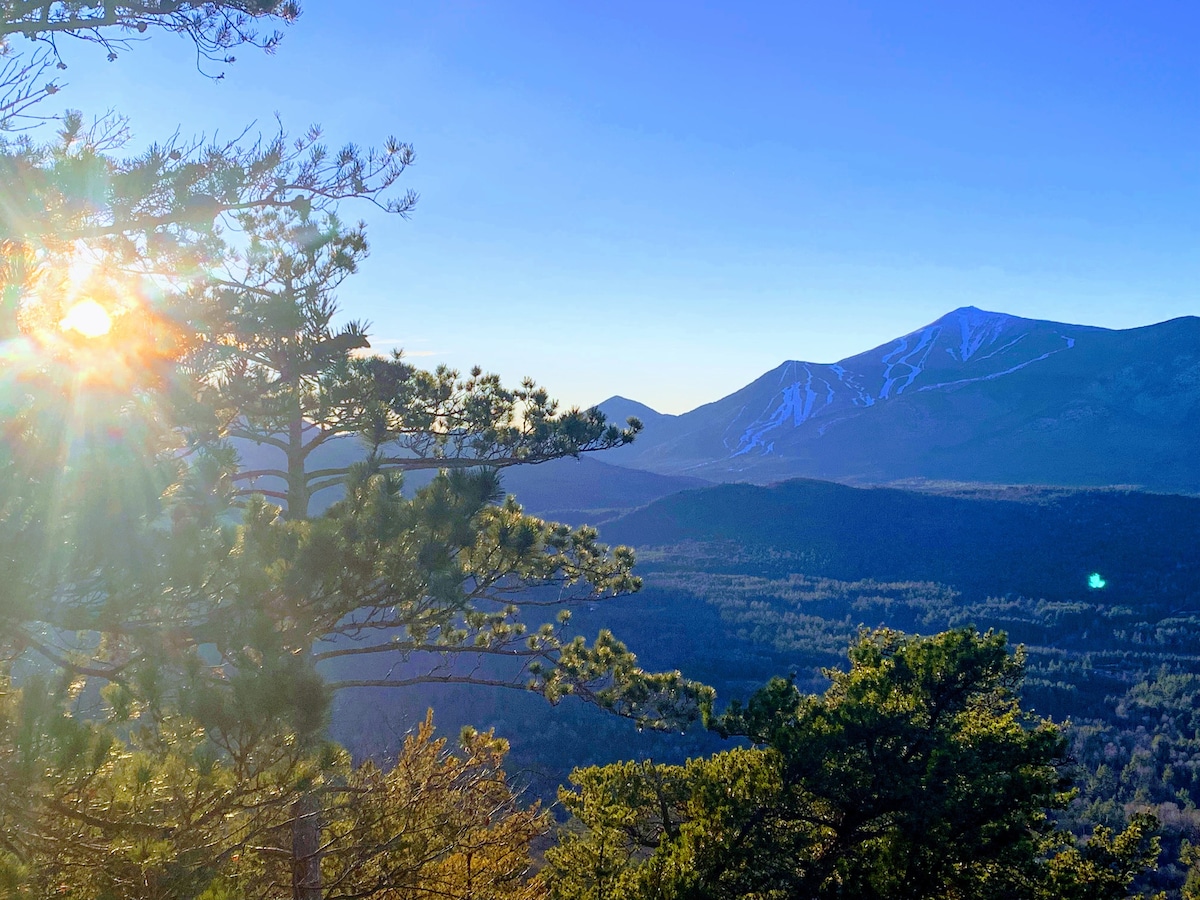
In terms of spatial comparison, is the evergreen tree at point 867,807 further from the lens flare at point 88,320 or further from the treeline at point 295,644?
the lens flare at point 88,320

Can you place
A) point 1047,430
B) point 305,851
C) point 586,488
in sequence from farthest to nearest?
point 1047,430 < point 586,488 < point 305,851

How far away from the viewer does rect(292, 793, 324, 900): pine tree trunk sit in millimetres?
4928

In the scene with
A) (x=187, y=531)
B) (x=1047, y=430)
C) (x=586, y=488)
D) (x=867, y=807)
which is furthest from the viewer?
(x=1047, y=430)

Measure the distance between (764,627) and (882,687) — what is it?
61.7 meters

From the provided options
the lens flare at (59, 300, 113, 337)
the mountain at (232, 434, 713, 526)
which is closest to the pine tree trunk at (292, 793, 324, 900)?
the lens flare at (59, 300, 113, 337)

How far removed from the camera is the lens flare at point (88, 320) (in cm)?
387

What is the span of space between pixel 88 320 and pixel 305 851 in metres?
3.97

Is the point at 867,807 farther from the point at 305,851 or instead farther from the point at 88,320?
the point at 88,320

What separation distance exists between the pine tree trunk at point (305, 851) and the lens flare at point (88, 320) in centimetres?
329

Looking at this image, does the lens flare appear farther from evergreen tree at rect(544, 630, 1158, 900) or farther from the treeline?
evergreen tree at rect(544, 630, 1158, 900)

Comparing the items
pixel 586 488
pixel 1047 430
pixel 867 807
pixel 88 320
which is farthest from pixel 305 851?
pixel 1047 430

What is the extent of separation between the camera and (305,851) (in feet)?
17.3

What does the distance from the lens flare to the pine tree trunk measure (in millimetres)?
3293

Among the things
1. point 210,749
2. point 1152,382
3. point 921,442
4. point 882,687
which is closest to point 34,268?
point 210,749
